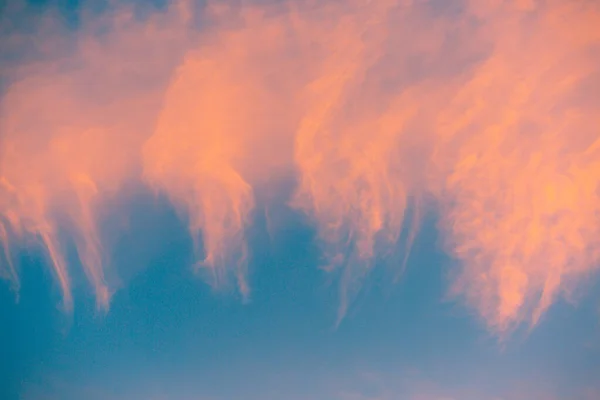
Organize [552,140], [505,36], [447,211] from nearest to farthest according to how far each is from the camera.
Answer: [505,36] < [552,140] < [447,211]

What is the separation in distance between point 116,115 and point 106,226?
103 inches

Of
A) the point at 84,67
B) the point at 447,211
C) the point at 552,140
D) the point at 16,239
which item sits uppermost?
the point at 84,67

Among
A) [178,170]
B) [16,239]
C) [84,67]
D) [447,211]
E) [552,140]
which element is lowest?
[16,239]

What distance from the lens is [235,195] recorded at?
7.50 meters

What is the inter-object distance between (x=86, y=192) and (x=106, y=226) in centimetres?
90

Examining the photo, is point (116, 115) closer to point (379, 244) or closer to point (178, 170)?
point (178, 170)

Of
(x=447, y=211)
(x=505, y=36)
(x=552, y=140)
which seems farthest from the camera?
(x=447, y=211)

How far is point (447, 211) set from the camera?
7.37 m

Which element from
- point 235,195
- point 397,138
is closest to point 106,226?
point 235,195

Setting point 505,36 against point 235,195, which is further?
point 235,195

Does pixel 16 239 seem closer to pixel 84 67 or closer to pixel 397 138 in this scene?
pixel 84 67

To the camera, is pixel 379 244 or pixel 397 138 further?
pixel 379 244

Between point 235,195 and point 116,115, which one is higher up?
point 116,115

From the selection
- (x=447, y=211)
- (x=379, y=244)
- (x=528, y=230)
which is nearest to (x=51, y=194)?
(x=379, y=244)
